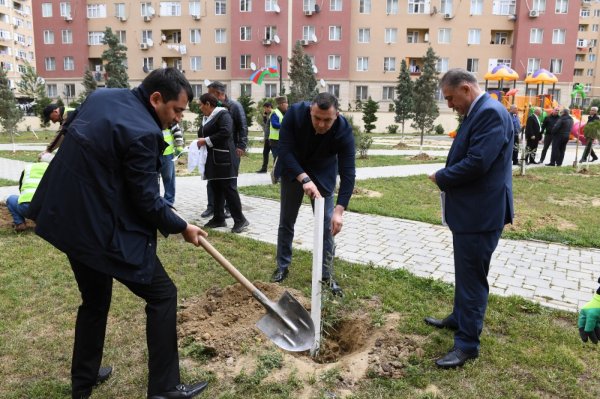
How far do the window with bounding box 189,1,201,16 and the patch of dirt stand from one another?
45.2m

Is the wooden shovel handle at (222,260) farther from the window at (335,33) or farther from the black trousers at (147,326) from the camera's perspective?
the window at (335,33)

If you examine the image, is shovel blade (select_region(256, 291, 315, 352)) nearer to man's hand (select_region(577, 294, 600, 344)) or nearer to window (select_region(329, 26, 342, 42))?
man's hand (select_region(577, 294, 600, 344))

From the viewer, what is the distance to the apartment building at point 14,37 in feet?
218

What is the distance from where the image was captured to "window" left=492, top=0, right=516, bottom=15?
1652 inches

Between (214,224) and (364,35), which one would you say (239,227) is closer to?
(214,224)

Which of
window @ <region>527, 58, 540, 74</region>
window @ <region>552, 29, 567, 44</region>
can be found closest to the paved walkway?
window @ <region>527, 58, 540, 74</region>

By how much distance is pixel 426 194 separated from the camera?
986cm

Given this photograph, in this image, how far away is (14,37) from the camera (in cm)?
6850

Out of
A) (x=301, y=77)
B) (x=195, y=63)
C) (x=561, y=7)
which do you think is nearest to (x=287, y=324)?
(x=301, y=77)

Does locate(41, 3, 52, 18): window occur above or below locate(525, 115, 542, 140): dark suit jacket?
above

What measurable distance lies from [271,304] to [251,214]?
4551 mm

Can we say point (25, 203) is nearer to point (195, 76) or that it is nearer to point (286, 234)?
point (286, 234)

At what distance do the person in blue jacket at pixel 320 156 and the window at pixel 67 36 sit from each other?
2022 inches

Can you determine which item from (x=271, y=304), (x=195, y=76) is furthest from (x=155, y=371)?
(x=195, y=76)
